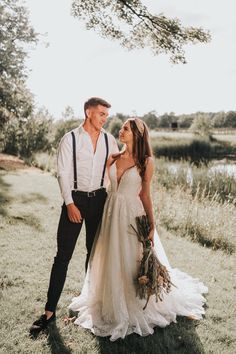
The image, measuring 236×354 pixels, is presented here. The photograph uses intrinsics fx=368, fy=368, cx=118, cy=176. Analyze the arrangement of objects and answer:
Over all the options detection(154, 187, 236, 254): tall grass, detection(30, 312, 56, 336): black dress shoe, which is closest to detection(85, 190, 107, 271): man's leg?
detection(30, 312, 56, 336): black dress shoe

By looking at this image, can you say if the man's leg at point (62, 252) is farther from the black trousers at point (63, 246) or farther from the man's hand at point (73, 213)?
the man's hand at point (73, 213)

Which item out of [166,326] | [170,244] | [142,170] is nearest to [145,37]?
[170,244]

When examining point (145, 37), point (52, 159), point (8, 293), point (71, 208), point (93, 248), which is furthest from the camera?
point (52, 159)

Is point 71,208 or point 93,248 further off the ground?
point 71,208

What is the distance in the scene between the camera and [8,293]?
460 cm

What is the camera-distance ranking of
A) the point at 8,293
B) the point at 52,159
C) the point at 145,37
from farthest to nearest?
the point at 52,159 → the point at 145,37 → the point at 8,293

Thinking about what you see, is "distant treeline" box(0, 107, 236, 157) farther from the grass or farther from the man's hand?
the man's hand

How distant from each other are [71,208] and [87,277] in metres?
1.11

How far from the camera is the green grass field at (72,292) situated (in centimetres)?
361

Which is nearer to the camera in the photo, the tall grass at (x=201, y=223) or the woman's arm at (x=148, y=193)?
the woman's arm at (x=148, y=193)

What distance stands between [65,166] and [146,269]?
1374 millimetres

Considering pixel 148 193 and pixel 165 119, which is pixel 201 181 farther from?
pixel 165 119

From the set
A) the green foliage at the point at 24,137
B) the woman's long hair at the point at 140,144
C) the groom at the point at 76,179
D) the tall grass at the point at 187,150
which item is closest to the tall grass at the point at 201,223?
the woman's long hair at the point at 140,144

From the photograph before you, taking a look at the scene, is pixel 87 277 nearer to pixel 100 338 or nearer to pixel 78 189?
pixel 100 338
